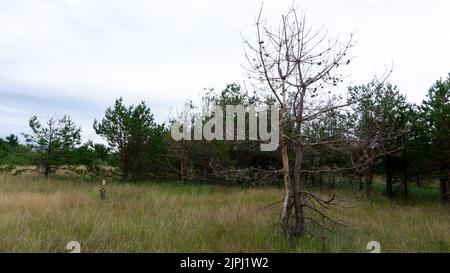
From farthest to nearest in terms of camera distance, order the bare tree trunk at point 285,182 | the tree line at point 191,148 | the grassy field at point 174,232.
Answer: the tree line at point 191,148 < the bare tree trunk at point 285,182 < the grassy field at point 174,232

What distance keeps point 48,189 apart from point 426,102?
15.6m

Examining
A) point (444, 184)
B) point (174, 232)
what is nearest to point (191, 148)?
point (174, 232)

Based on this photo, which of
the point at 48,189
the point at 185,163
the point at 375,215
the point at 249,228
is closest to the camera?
the point at 249,228

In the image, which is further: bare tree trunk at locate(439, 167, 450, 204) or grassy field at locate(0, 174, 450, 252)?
bare tree trunk at locate(439, 167, 450, 204)

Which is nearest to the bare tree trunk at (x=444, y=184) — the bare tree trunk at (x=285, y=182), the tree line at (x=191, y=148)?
the tree line at (x=191, y=148)

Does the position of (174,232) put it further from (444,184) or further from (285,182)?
(444,184)

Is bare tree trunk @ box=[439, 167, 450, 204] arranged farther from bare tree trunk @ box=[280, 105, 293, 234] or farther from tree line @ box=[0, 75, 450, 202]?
bare tree trunk @ box=[280, 105, 293, 234]

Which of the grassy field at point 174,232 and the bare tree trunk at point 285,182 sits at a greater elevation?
the bare tree trunk at point 285,182

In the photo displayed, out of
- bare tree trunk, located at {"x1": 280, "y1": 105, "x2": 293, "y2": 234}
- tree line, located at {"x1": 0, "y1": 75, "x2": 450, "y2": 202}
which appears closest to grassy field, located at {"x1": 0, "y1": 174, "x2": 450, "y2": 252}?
bare tree trunk, located at {"x1": 280, "y1": 105, "x2": 293, "y2": 234}

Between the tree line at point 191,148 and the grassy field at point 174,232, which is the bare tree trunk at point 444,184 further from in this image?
the grassy field at point 174,232

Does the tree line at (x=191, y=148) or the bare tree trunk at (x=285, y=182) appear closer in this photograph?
the bare tree trunk at (x=285, y=182)

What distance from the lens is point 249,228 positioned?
18.7 feet
